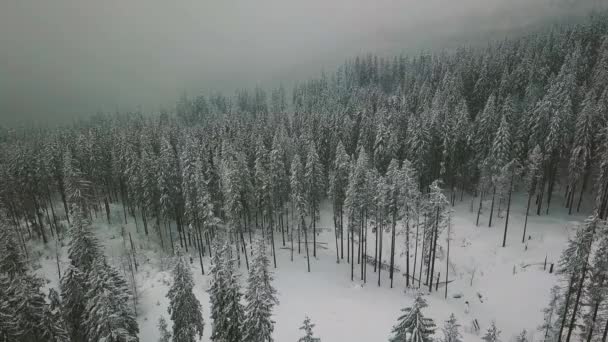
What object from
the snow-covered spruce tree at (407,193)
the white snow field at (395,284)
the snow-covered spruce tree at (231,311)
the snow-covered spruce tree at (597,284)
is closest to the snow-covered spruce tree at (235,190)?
the white snow field at (395,284)

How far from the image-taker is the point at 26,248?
4638cm

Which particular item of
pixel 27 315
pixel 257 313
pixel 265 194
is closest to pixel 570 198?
pixel 265 194

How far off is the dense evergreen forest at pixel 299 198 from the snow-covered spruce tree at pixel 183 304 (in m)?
0.10

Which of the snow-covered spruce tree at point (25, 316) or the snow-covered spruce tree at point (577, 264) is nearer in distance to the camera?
the snow-covered spruce tree at point (25, 316)

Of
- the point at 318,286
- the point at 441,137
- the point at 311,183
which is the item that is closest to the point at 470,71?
the point at 441,137

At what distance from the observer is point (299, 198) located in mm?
44000

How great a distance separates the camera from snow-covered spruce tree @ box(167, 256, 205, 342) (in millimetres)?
23438

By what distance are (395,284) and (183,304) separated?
2770 cm

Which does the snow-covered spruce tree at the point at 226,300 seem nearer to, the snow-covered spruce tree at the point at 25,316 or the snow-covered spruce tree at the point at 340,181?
the snow-covered spruce tree at the point at 25,316

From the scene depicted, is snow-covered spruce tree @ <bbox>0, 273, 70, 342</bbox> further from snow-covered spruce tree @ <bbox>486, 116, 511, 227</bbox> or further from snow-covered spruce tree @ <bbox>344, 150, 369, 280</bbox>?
snow-covered spruce tree @ <bbox>486, 116, 511, 227</bbox>

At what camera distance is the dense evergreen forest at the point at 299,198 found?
22125 mm

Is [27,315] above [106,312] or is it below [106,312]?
below

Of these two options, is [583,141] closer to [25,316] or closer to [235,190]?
[235,190]

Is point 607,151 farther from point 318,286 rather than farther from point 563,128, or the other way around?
point 318,286
